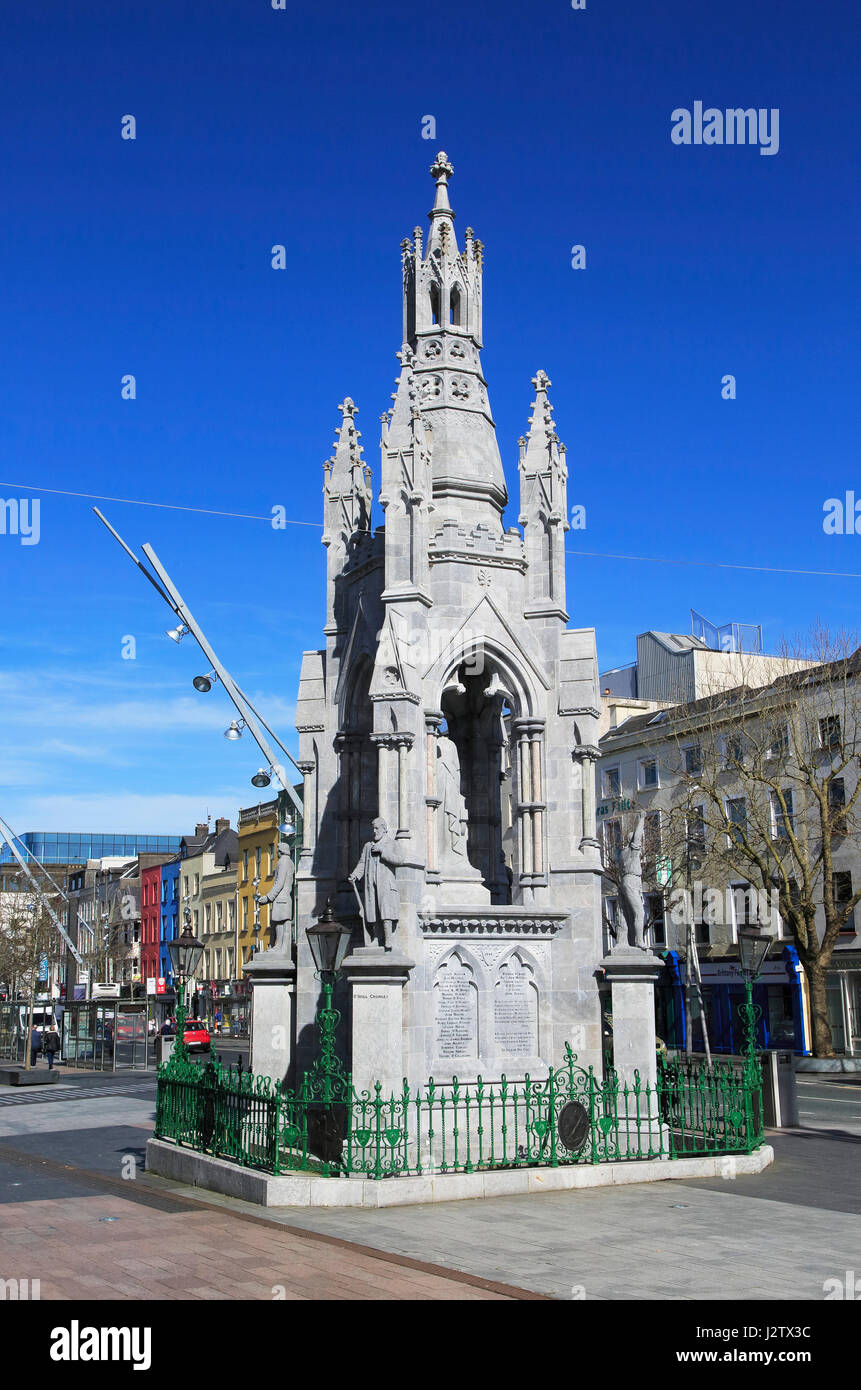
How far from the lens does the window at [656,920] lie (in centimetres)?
4991

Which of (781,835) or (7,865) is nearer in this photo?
(781,835)

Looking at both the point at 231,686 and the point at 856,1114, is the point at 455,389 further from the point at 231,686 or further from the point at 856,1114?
the point at 856,1114

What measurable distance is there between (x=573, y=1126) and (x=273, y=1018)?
4.85m

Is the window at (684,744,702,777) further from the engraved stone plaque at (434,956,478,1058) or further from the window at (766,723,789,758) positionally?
the engraved stone plaque at (434,956,478,1058)

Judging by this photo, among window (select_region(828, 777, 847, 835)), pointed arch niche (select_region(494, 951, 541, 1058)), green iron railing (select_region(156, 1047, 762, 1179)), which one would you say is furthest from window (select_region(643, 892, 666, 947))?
pointed arch niche (select_region(494, 951, 541, 1058))

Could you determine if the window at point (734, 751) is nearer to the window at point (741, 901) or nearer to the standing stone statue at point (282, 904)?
the window at point (741, 901)

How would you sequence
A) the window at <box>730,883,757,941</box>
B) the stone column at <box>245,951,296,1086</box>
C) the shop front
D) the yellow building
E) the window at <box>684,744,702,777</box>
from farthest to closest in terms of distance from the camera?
the yellow building < the window at <box>730,883,757,941</box> < the shop front < the window at <box>684,744,702,777</box> < the stone column at <box>245,951,296,1086</box>

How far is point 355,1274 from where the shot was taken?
9.38 metres

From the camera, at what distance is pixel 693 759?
152ft


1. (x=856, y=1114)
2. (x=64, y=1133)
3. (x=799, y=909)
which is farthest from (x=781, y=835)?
(x=64, y=1133)

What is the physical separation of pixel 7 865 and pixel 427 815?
12414cm

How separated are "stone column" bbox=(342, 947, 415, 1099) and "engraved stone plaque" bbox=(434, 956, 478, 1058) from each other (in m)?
1.09

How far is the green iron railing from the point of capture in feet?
43.1

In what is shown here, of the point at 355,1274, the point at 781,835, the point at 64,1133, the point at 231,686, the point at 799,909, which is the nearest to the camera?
the point at 355,1274
